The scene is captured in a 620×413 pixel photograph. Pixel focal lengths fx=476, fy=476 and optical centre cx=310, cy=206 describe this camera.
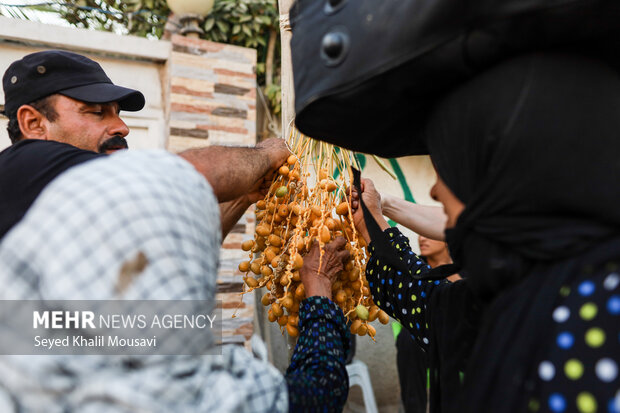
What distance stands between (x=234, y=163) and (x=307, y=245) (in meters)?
0.30

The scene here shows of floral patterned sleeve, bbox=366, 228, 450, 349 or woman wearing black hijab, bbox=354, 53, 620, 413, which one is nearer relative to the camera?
woman wearing black hijab, bbox=354, 53, 620, 413

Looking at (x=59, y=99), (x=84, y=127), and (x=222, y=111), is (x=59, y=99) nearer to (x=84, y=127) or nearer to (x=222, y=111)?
(x=84, y=127)

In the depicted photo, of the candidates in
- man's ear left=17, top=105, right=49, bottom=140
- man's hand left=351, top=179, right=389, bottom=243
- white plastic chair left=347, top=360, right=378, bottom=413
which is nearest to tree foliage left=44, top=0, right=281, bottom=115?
white plastic chair left=347, top=360, right=378, bottom=413

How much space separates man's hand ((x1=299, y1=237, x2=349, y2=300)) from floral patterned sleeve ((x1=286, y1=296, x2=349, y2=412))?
2.4 inches

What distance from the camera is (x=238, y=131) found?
3.50 metres

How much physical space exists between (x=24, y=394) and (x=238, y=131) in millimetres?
2986

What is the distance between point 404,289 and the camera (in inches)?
47.5

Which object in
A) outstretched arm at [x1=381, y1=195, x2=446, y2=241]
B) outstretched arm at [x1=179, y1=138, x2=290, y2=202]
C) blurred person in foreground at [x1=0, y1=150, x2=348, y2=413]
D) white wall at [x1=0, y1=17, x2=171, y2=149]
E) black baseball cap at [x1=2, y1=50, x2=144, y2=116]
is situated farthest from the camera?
white wall at [x1=0, y1=17, x2=171, y2=149]

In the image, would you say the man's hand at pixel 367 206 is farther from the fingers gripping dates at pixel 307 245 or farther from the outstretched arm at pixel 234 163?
the outstretched arm at pixel 234 163

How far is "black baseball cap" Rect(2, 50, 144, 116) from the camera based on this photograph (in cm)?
146

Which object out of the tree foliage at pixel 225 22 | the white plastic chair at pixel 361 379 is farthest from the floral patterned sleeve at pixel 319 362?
the tree foliage at pixel 225 22

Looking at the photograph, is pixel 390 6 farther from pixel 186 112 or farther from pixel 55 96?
pixel 186 112

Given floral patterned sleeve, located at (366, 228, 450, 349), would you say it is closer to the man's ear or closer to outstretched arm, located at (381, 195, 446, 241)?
outstretched arm, located at (381, 195, 446, 241)

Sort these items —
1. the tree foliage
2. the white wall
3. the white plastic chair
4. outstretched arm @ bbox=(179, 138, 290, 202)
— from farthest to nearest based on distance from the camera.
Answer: the tree foliage < the white plastic chair < the white wall < outstretched arm @ bbox=(179, 138, 290, 202)
